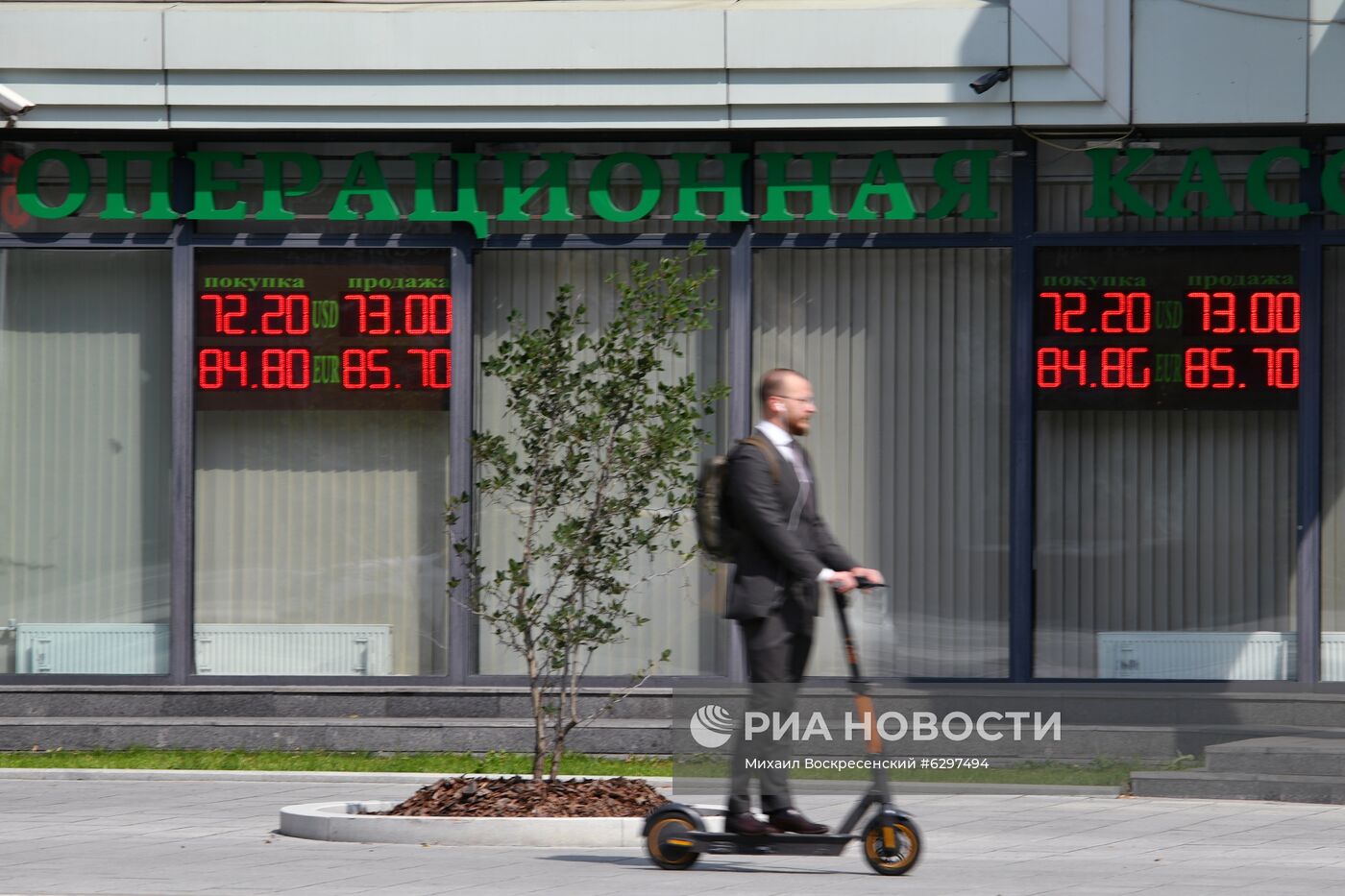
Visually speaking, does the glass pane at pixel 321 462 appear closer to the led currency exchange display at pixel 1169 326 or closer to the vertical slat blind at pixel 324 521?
the vertical slat blind at pixel 324 521

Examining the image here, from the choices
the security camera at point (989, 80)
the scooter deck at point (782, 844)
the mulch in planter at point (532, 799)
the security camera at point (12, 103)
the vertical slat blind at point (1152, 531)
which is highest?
the security camera at point (989, 80)

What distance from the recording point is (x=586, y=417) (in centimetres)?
1006

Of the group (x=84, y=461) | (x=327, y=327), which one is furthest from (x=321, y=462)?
(x=84, y=461)

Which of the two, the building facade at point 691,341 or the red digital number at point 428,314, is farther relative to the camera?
the red digital number at point 428,314

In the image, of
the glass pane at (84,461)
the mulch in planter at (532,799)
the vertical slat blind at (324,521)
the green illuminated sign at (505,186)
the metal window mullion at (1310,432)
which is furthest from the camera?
the glass pane at (84,461)

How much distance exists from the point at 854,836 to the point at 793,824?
0.26 metres

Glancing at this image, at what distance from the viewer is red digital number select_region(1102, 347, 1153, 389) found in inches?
569

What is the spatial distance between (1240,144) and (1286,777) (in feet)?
15.3

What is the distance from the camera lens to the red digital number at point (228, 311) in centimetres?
1478

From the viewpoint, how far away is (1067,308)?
47.5 ft

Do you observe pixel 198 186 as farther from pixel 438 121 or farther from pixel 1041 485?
pixel 1041 485

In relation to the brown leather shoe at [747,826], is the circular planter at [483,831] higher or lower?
lower

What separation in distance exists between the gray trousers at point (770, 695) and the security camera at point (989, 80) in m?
6.45

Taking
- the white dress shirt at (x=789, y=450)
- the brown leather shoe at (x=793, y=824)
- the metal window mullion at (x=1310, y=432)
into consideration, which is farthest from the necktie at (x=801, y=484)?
the metal window mullion at (x=1310, y=432)
